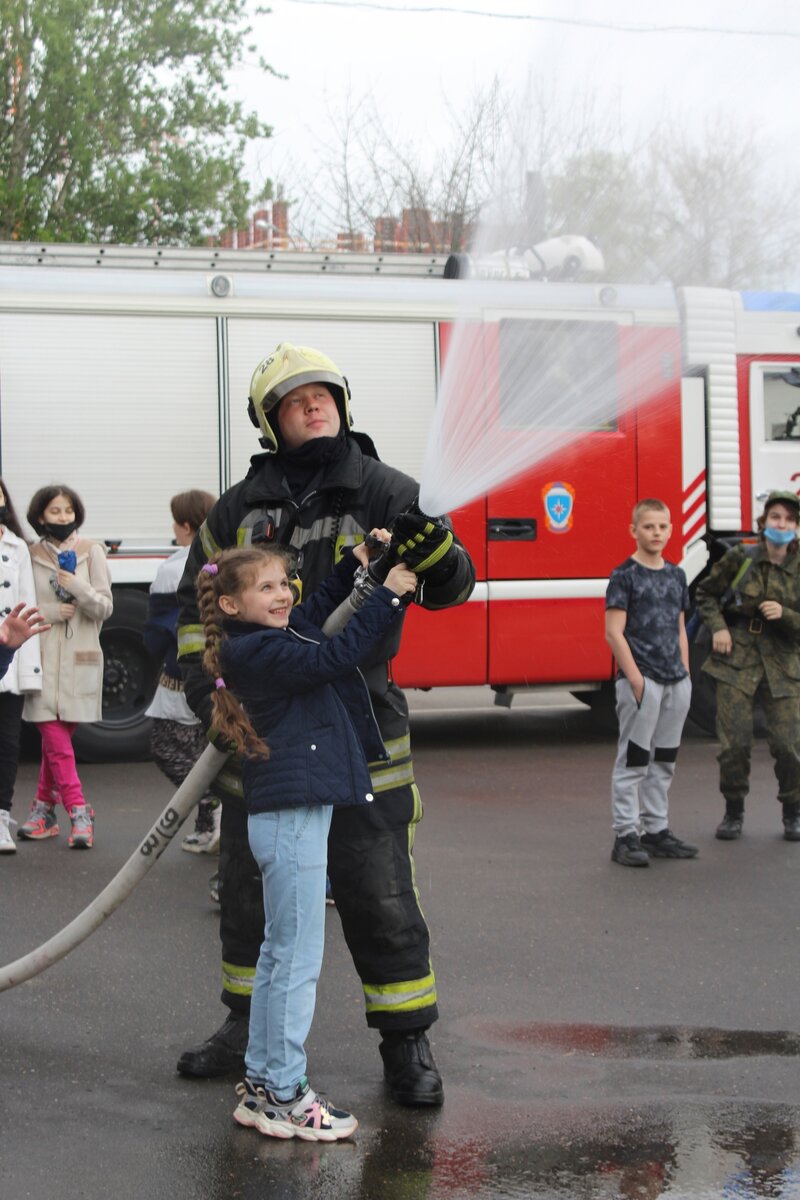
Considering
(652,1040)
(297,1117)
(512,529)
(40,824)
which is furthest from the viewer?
(512,529)

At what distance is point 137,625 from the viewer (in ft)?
31.1

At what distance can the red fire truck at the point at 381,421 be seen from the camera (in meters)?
9.44

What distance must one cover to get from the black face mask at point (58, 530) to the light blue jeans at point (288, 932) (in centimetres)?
391

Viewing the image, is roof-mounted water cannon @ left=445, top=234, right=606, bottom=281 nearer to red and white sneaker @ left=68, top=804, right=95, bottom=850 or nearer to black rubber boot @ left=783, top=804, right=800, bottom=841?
black rubber boot @ left=783, top=804, right=800, bottom=841

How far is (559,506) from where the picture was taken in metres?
9.89

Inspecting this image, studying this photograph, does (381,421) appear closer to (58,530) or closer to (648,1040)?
(58,530)

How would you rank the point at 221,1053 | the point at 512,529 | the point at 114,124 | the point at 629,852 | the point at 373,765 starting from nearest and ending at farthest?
the point at 373,765
the point at 221,1053
the point at 629,852
the point at 512,529
the point at 114,124

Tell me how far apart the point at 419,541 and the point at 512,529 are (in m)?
6.23

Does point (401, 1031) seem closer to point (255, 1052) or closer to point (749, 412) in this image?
point (255, 1052)

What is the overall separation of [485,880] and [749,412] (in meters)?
4.98

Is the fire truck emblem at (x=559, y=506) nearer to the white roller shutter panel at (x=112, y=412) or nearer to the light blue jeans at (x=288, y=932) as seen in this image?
the white roller shutter panel at (x=112, y=412)

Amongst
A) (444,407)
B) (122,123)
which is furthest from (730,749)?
(122,123)

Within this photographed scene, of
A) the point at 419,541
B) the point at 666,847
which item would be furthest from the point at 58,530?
the point at 419,541

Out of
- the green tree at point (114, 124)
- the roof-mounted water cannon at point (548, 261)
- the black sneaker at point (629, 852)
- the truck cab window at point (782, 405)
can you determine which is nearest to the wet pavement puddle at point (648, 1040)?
the black sneaker at point (629, 852)
